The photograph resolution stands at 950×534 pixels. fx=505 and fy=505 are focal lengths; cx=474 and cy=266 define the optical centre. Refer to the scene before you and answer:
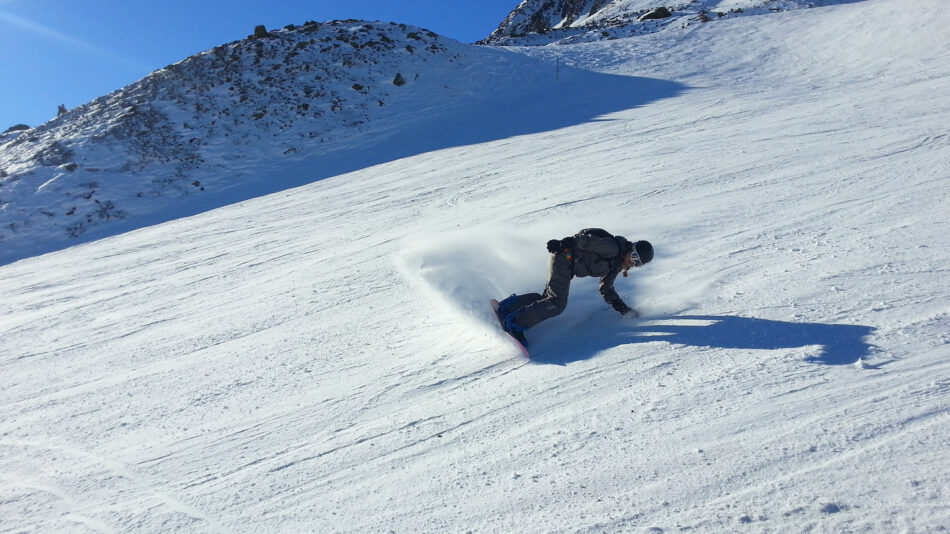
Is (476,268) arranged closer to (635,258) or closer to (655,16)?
(635,258)

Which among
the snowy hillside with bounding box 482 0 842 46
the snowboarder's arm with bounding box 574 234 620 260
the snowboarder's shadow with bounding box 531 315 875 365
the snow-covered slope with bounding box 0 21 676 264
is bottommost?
the snowboarder's shadow with bounding box 531 315 875 365

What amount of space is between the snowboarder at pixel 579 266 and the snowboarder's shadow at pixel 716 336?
0.26 m

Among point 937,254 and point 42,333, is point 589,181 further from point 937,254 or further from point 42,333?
point 42,333

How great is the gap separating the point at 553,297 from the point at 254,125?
16117 mm

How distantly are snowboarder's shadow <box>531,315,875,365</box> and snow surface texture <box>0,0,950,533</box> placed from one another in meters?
0.03

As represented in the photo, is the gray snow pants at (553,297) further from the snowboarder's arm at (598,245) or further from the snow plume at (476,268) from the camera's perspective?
the snow plume at (476,268)

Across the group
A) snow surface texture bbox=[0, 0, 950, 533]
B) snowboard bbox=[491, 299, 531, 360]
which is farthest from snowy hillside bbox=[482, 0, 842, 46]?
snowboard bbox=[491, 299, 531, 360]

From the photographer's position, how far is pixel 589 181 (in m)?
9.11

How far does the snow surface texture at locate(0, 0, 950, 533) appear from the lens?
118 inches

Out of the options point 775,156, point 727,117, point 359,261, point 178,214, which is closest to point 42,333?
point 359,261

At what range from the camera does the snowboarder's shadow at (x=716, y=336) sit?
3.86 meters

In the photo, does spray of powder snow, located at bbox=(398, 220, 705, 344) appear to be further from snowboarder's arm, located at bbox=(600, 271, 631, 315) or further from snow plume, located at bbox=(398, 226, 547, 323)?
snowboarder's arm, located at bbox=(600, 271, 631, 315)

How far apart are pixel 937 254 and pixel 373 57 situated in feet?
68.5

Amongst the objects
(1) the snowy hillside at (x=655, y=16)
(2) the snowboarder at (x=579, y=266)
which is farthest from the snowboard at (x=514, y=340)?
(1) the snowy hillside at (x=655, y=16)
